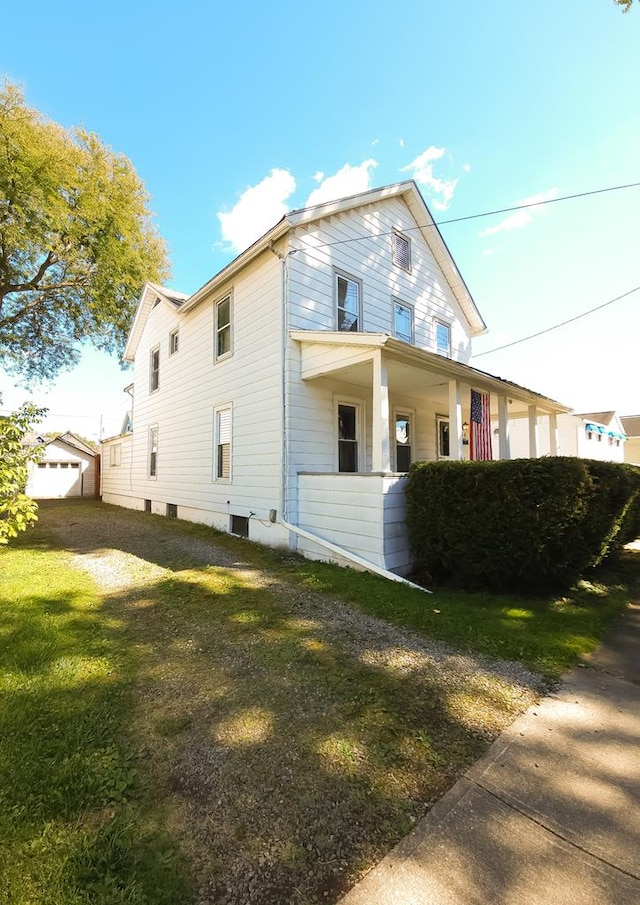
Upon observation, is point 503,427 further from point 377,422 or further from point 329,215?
point 329,215

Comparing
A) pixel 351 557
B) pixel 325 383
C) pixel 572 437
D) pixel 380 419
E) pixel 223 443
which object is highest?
pixel 325 383

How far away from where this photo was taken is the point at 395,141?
9289 mm

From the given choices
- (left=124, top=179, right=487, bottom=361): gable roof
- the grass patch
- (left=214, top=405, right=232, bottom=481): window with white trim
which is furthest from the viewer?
(left=214, top=405, right=232, bottom=481): window with white trim

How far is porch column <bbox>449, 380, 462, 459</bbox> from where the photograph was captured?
24.7 ft

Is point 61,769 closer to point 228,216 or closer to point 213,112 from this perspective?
point 213,112

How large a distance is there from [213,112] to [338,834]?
543 inches

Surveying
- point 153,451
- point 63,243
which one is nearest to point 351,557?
point 153,451

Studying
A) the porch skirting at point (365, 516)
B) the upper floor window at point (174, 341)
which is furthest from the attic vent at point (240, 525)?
the upper floor window at point (174, 341)

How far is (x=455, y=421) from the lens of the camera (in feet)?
24.8

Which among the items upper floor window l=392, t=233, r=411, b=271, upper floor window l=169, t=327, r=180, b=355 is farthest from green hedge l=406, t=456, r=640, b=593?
upper floor window l=169, t=327, r=180, b=355

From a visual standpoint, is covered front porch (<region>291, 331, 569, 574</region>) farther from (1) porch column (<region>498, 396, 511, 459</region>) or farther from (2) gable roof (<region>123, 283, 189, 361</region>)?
(2) gable roof (<region>123, 283, 189, 361</region>)

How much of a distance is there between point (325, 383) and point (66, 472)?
→ 2028cm

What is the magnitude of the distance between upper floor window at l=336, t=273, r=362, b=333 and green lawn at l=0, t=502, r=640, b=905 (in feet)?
20.6

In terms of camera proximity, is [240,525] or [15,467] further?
[240,525]
